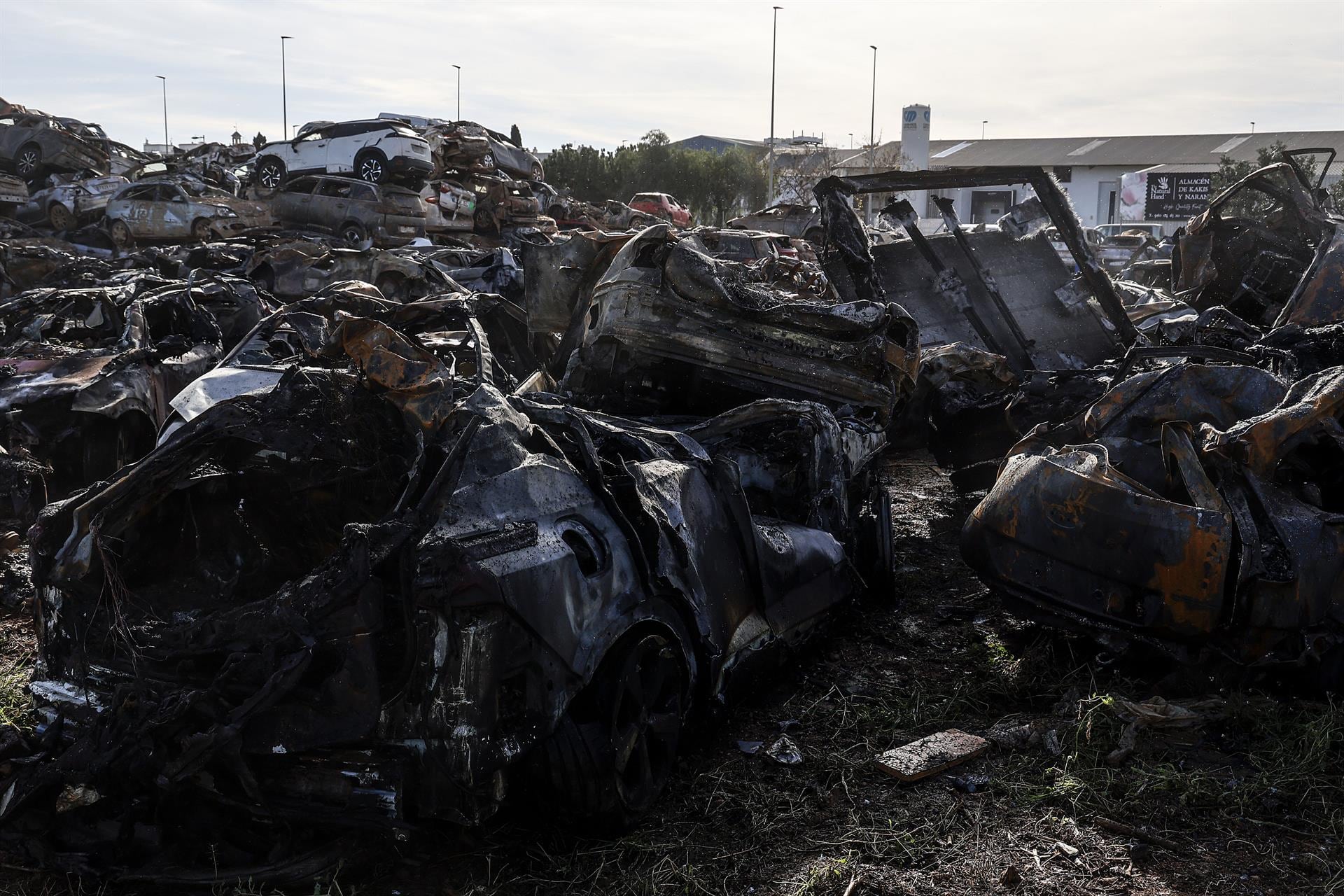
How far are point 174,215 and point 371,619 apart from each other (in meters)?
20.4

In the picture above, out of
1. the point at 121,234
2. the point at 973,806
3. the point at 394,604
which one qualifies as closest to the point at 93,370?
the point at 394,604

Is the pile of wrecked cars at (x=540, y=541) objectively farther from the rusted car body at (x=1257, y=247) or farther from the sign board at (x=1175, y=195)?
the sign board at (x=1175, y=195)

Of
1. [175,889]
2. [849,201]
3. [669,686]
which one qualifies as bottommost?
[175,889]

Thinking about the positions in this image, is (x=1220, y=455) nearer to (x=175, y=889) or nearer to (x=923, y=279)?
(x=175, y=889)

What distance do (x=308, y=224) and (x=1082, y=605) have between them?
64.0 feet

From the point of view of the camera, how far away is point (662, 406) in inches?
241

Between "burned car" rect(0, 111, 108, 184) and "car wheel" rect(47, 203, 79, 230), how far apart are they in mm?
3627

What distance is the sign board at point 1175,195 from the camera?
39.2 m

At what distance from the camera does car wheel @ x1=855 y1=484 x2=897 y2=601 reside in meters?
5.65

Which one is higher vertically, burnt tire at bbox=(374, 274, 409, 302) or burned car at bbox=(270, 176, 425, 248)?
burned car at bbox=(270, 176, 425, 248)

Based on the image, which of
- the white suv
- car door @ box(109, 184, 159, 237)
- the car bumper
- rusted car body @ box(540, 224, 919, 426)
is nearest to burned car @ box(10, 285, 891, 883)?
rusted car body @ box(540, 224, 919, 426)

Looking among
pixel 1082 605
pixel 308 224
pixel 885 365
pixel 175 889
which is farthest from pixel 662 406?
pixel 308 224

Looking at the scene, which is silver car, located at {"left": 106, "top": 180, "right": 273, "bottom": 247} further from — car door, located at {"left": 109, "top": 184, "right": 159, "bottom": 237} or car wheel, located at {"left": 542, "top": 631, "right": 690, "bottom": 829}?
car wheel, located at {"left": 542, "top": 631, "right": 690, "bottom": 829}

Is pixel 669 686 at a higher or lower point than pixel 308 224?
lower
